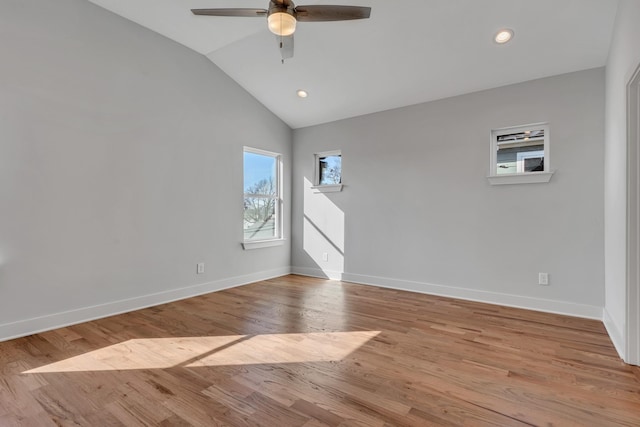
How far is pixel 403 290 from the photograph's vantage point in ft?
13.9

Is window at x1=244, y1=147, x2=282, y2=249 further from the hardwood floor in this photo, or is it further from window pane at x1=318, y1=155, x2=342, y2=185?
the hardwood floor

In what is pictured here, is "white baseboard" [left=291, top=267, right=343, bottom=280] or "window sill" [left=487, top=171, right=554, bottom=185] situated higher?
"window sill" [left=487, top=171, right=554, bottom=185]

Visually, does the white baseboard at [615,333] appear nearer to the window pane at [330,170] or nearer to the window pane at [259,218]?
the window pane at [330,170]

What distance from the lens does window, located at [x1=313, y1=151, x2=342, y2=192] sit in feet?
16.3

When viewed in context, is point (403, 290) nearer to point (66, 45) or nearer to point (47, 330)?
point (47, 330)

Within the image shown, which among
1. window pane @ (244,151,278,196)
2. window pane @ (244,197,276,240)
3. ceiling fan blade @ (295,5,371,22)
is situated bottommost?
window pane @ (244,197,276,240)

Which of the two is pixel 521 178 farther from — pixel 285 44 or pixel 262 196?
pixel 262 196

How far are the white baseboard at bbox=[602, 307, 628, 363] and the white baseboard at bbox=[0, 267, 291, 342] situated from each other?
13.3 feet

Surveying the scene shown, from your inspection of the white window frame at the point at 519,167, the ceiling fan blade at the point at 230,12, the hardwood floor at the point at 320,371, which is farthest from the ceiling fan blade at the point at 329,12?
the hardwood floor at the point at 320,371

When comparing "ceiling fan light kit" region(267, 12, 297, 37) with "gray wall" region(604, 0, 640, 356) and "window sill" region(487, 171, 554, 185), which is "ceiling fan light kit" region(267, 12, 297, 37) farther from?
"window sill" region(487, 171, 554, 185)

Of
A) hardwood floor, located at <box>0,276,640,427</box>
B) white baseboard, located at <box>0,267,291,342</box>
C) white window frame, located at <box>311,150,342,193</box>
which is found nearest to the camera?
hardwood floor, located at <box>0,276,640,427</box>

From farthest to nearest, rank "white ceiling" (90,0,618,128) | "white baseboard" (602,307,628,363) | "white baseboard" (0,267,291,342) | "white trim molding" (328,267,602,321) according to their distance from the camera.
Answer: "white trim molding" (328,267,602,321)
"white ceiling" (90,0,618,128)
"white baseboard" (0,267,291,342)
"white baseboard" (602,307,628,363)

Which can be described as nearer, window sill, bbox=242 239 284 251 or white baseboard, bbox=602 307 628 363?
white baseboard, bbox=602 307 628 363

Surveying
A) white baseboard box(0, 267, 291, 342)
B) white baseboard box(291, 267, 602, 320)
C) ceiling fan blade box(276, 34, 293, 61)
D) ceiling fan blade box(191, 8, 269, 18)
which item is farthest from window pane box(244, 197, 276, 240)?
ceiling fan blade box(191, 8, 269, 18)
